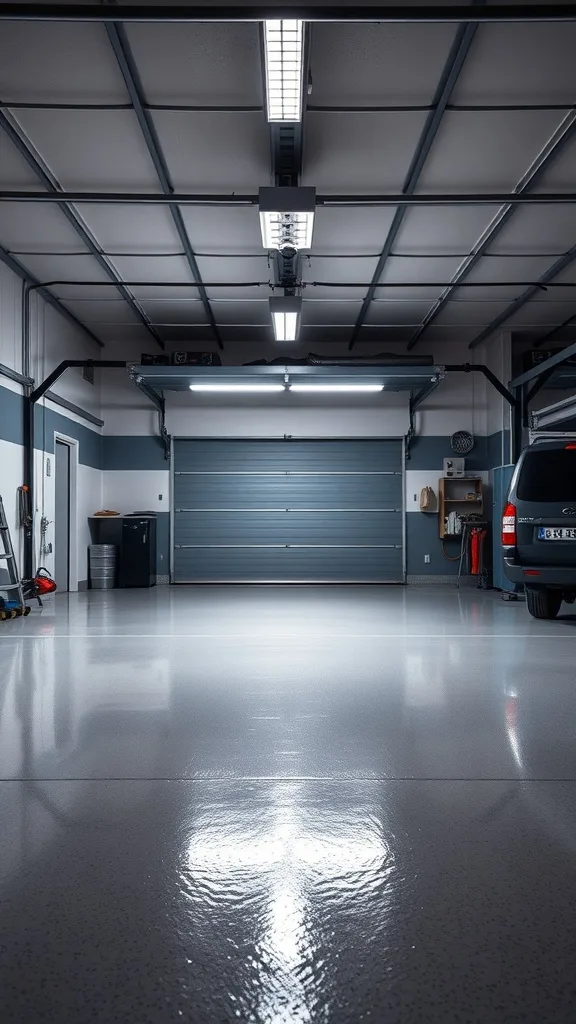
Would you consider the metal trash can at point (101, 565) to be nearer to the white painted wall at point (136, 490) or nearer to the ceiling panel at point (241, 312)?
the white painted wall at point (136, 490)

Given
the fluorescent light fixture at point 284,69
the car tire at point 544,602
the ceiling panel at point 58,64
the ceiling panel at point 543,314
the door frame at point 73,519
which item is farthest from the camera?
the door frame at point 73,519

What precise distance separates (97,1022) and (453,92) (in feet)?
21.7

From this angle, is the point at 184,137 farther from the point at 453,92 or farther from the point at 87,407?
the point at 87,407

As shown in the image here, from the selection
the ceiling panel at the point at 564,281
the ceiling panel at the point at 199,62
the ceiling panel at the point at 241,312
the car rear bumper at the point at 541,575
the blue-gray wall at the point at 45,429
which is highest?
the ceiling panel at the point at 199,62

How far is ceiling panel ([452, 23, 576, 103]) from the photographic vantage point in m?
5.13

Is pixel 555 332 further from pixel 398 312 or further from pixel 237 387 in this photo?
pixel 237 387

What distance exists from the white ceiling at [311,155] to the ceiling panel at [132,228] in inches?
1.3

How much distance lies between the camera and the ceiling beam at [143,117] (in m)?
5.18

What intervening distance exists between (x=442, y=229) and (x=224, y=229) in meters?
2.64

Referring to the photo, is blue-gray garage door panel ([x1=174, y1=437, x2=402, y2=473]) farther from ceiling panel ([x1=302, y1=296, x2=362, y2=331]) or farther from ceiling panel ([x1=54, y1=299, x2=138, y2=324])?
ceiling panel ([x1=54, y1=299, x2=138, y2=324])

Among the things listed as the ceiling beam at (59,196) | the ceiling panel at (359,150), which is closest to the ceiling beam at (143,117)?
the ceiling beam at (59,196)

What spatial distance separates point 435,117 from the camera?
6105 mm

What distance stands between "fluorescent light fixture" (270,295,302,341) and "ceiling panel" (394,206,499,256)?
1.50 metres

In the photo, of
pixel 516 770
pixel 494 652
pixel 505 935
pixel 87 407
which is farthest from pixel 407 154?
pixel 87 407
